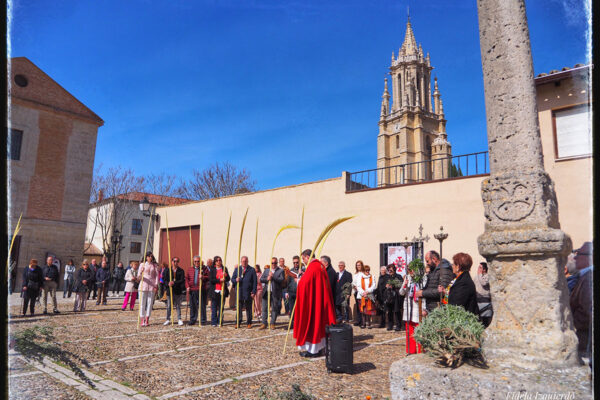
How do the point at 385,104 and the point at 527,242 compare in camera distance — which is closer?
the point at 527,242

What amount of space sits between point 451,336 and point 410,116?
65.3 meters

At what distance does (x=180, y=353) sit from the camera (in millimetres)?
6910

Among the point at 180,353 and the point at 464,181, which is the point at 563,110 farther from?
the point at 180,353

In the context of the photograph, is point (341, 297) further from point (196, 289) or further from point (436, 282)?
point (436, 282)

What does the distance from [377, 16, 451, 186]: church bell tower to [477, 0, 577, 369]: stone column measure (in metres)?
58.0

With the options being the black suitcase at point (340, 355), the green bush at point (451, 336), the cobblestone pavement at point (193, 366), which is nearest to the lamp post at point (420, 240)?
the cobblestone pavement at point (193, 366)

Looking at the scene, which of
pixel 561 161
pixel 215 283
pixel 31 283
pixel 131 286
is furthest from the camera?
pixel 131 286

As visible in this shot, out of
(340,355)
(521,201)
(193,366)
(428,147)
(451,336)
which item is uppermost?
(428,147)

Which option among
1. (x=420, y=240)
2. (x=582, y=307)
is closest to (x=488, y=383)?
(x=582, y=307)

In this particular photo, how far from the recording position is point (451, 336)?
346 cm

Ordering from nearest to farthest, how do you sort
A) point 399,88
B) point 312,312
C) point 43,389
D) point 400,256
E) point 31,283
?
point 43,389 → point 312,312 → point 31,283 → point 400,256 → point 399,88

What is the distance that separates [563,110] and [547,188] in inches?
303

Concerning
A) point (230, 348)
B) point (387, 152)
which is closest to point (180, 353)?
point (230, 348)

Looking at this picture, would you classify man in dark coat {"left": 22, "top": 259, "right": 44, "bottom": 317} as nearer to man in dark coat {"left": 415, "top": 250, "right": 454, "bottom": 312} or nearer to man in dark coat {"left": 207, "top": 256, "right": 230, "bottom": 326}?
man in dark coat {"left": 207, "top": 256, "right": 230, "bottom": 326}
